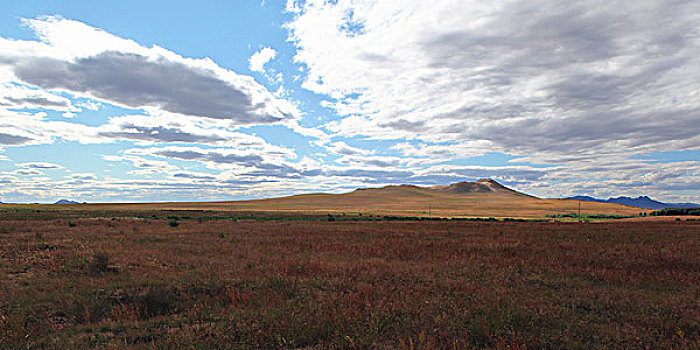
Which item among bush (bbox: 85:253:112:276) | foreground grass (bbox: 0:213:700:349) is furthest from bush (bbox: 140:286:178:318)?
bush (bbox: 85:253:112:276)

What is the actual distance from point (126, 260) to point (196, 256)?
2847 millimetres

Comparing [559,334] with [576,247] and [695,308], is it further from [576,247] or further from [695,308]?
[576,247]

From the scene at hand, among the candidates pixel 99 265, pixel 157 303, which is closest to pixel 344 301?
pixel 157 303

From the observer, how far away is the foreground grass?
24.1 feet

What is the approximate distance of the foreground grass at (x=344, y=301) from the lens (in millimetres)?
7340

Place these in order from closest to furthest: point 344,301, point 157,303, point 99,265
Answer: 1. point 344,301
2. point 157,303
3. point 99,265

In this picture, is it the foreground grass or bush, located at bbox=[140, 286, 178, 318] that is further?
bush, located at bbox=[140, 286, 178, 318]

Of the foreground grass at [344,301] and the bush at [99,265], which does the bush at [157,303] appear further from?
the bush at [99,265]

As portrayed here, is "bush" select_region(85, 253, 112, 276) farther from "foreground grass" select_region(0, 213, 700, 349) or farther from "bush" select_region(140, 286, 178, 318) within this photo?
"bush" select_region(140, 286, 178, 318)

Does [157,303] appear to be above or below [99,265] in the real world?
below

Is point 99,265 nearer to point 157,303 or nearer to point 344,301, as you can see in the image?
point 157,303

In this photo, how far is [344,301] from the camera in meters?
9.72

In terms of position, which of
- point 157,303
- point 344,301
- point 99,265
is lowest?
point 157,303

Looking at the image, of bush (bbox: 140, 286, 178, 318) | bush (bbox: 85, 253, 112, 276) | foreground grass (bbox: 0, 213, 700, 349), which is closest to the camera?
foreground grass (bbox: 0, 213, 700, 349)
